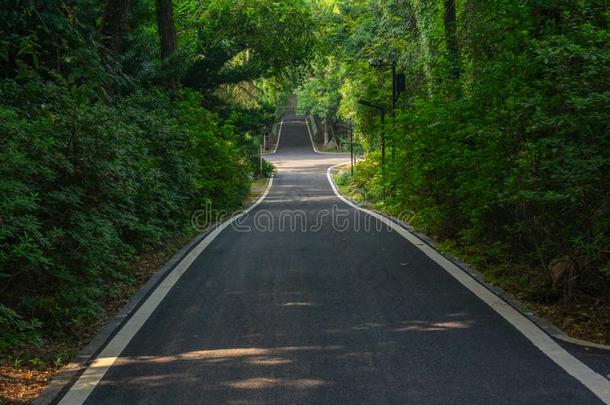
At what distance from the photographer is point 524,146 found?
7184 mm

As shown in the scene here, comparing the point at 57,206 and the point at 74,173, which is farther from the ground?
the point at 74,173

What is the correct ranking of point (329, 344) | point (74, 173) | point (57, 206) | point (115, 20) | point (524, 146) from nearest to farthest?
point (329, 344), point (57, 206), point (74, 173), point (524, 146), point (115, 20)

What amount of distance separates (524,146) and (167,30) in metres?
18.0

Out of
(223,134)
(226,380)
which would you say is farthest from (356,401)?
(223,134)

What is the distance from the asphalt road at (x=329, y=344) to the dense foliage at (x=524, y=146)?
997 mm

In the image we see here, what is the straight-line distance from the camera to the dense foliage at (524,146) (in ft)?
19.4

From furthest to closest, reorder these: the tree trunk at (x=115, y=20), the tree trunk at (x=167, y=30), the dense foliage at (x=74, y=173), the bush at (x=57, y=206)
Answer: the tree trunk at (x=167, y=30) → the tree trunk at (x=115, y=20) → the dense foliage at (x=74, y=173) → the bush at (x=57, y=206)

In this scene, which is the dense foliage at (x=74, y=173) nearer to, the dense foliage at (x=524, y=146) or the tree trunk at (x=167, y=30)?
the tree trunk at (x=167, y=30)

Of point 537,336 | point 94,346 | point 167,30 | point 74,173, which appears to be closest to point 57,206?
point 74,173

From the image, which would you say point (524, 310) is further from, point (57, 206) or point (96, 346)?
point (57, 206)

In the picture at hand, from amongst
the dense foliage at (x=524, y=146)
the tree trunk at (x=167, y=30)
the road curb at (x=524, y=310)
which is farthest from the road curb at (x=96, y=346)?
the tree trunk at (x=167, y=30)

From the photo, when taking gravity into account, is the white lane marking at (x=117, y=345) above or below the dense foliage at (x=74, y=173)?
below

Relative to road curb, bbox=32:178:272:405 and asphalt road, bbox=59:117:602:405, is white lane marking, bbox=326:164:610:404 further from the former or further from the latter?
road curb, bbox=32:178:272:405

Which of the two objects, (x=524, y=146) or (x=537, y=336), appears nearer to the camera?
(x=537, y=336)
